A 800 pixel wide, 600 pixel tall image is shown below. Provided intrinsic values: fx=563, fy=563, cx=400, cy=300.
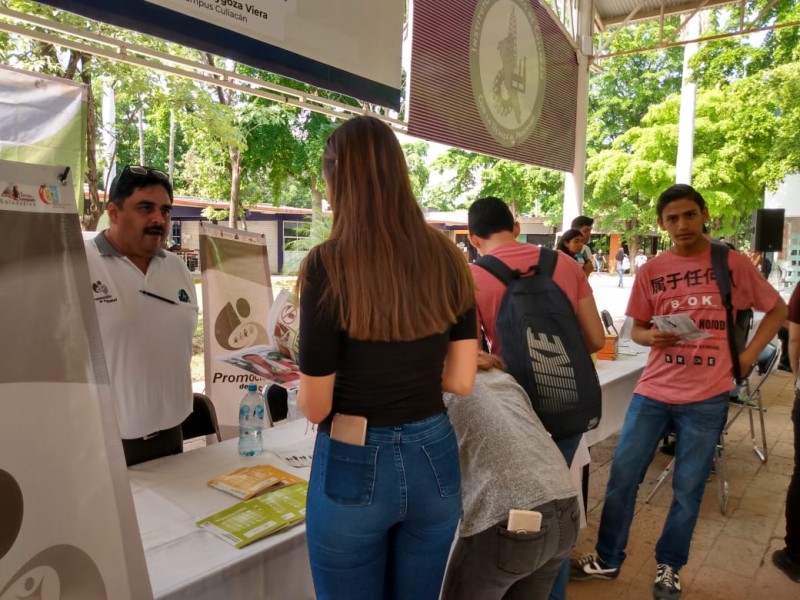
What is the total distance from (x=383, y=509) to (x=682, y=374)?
1672 millimetres

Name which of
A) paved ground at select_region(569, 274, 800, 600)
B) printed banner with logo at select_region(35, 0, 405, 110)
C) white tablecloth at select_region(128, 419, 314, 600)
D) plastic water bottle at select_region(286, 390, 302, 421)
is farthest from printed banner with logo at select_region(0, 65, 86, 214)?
paved ground at select_region(569, 274, 800, 600)

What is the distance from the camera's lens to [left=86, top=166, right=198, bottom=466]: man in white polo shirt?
6.42ft

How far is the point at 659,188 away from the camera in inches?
594

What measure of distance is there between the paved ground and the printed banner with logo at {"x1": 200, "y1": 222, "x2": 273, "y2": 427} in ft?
6.96

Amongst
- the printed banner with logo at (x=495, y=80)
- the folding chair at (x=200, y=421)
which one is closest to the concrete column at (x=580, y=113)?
the printed banner with logo at (x=495, y=80)

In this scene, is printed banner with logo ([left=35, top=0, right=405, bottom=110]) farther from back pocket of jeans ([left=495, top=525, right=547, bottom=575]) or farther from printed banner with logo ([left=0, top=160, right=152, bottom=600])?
back pocket of jeans ([left=495, top=525, right=547, bottom=575])

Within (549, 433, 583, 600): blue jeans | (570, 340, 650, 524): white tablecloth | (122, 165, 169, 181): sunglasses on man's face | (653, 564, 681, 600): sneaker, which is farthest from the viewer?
(570, 340, 650, 524): white tablecloth

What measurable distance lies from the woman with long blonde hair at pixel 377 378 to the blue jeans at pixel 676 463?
146 centimetres

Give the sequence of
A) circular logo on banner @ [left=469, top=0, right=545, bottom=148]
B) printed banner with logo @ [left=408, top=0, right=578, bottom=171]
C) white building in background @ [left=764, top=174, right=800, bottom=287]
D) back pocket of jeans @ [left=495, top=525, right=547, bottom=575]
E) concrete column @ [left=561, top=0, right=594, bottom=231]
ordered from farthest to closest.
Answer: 1. white building in background @ [left=764, top=174, right=800, bottom=287]
2. concrete column @ [left=561, top=0, right=594, bottom=231]
3. circular logo on banner @ [left=469, top=0, right=545, bottom=148]
4. printed banner with logo @ [left=408, top=0, right=578, bottom=171]
5. back pocket of jeans @ [left=495, top=525, right=547, bottom=575]

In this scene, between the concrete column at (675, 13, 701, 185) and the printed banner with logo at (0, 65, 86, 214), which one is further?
the concrete column at (675, 13, 701, 185)

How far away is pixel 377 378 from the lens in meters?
1.11

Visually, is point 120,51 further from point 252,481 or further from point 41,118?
point 252,481

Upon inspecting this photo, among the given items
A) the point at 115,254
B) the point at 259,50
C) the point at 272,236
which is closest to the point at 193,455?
the point at 115,254

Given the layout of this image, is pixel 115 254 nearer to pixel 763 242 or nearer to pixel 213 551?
pixel 213 551
